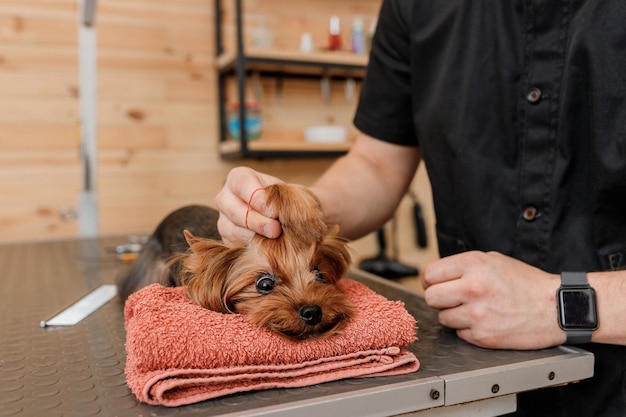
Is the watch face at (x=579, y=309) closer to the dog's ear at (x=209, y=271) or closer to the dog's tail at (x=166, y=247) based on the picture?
the dog's ear at (x=209, y=271)

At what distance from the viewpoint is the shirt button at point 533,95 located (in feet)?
3.10

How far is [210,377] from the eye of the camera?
597 millimetres

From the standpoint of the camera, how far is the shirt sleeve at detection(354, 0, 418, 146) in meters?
1.17

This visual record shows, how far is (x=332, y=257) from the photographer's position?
841 mm

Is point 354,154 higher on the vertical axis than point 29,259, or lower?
higher

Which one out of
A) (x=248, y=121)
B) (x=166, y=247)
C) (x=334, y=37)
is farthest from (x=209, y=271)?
(x=334, y=37)

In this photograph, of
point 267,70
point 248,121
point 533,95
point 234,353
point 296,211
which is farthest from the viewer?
point 267,70

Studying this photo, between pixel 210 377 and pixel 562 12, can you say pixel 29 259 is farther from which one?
pixel 562 12

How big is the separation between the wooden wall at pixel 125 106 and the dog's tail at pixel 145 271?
134cm

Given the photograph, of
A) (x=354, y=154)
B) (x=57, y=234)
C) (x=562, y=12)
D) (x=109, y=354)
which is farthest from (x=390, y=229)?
(x=109, y=354)

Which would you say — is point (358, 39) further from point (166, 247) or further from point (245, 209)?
point (245, 209)

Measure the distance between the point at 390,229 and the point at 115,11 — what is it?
1.57m

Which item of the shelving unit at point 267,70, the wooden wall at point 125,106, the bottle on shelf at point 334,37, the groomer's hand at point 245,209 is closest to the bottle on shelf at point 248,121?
the shelving unit at point 267,70

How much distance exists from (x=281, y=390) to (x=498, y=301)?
32cm
